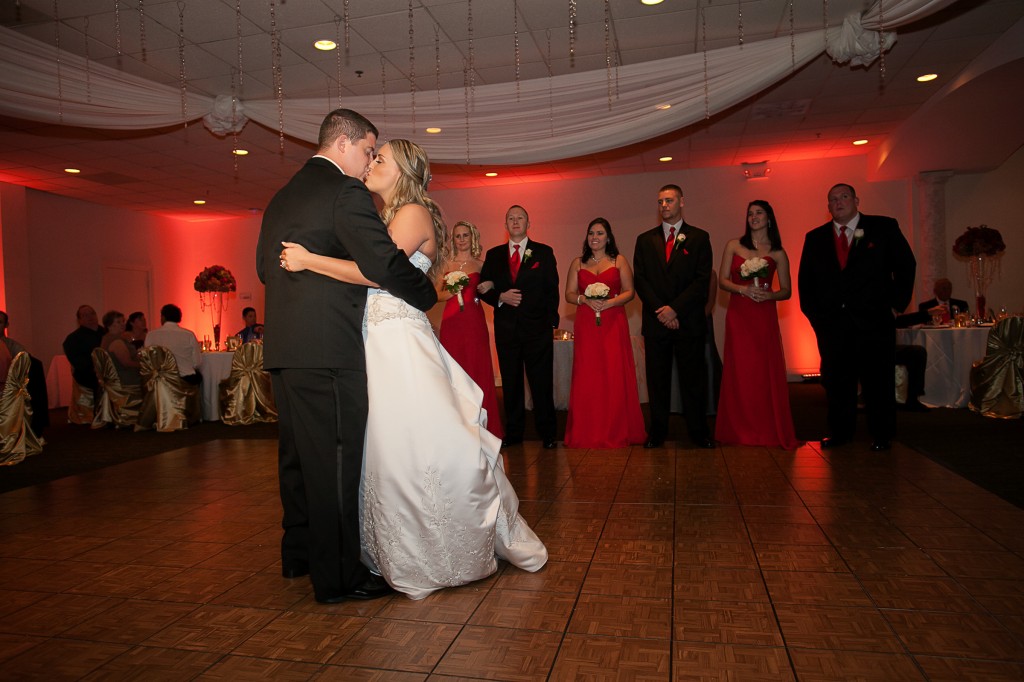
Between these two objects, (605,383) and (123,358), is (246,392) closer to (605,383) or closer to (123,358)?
(123,358)

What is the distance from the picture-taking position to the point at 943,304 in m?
8.77

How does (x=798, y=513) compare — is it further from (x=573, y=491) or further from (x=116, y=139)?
(x=116, y=139)

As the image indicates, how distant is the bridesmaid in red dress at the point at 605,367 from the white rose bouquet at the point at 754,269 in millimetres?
913

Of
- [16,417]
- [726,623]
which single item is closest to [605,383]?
[726,623]

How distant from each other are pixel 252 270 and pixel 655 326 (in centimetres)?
1184

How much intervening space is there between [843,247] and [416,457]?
13.8ft

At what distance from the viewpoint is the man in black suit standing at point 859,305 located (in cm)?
524

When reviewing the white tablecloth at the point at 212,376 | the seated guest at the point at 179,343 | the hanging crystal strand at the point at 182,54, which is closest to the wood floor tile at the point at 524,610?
the hanging crystal strand at the point at 182,54

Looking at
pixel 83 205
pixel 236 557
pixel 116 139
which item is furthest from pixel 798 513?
pixel 83 205

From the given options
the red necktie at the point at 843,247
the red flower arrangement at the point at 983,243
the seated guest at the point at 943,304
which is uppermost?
the red flower arrangement at the point at 983,243

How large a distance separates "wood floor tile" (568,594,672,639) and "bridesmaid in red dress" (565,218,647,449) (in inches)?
127

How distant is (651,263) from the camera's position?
226 inches

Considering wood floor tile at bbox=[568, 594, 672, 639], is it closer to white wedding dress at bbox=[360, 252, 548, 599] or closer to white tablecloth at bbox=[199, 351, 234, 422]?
white wedding dress at bbox=[360, 252, 548, 599]

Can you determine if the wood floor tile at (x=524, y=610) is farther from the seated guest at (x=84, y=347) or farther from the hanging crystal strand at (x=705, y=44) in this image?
the seated guest at (x=84, y=347)
